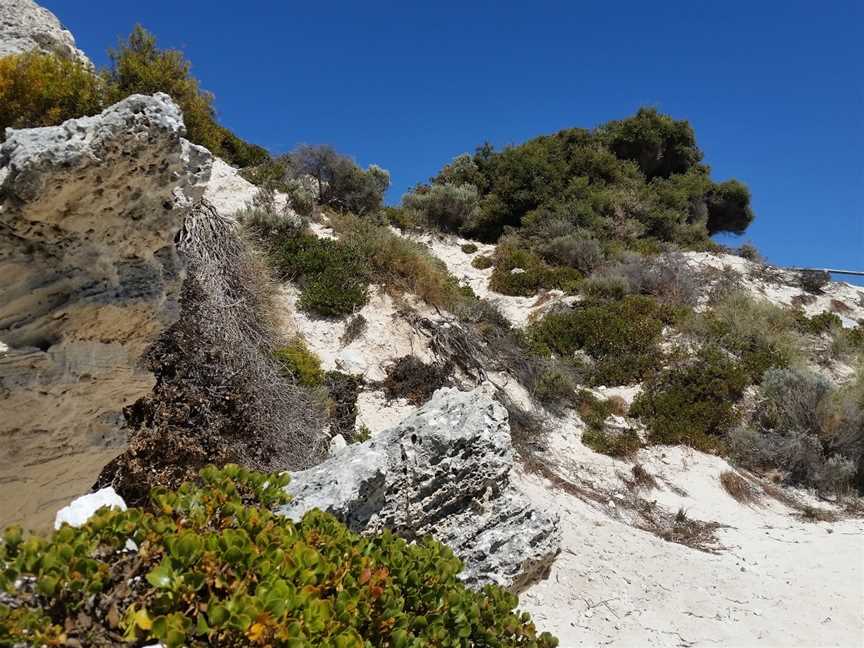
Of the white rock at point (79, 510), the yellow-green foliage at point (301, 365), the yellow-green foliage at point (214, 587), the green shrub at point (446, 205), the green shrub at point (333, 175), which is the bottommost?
the white rock at point (79, 510)

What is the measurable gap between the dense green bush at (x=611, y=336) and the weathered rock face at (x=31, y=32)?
10969 mm

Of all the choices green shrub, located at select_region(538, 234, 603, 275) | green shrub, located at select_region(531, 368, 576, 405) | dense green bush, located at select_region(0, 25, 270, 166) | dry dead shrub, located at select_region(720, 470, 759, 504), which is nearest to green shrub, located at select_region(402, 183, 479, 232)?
green shrub, located at select_region(538, 234, 603, 275)

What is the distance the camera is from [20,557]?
1410 millimetres

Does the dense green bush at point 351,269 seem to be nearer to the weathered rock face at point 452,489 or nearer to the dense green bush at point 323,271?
the dense green bush at point 323,271

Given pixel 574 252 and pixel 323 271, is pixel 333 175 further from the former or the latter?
pixel 574 252

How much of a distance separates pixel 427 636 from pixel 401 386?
655cm

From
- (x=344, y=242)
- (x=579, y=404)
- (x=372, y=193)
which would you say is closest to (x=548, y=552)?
(x=579, y=404)

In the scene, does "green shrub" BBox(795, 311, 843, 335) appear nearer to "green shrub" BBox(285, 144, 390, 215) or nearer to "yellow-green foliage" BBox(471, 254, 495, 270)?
"yellow-green foliage" BBox(471, 254, 495, 270)

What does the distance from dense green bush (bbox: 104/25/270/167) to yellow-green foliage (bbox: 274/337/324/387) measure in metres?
5.11

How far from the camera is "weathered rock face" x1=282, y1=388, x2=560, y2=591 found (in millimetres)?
3875

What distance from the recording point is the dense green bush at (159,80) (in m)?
10.3

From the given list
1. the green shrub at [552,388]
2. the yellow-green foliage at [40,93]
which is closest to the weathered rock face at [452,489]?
the green shrub at [552,388]

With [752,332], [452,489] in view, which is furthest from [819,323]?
[452,489]

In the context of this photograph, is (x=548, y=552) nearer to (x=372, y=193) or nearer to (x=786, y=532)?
(x=786, y=532)
